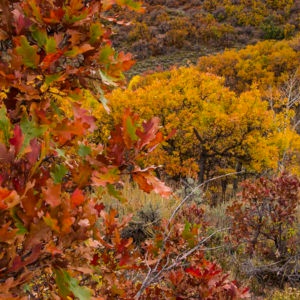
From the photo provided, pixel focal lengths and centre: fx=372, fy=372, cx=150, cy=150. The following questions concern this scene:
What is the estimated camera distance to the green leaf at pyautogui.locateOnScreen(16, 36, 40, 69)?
2.87 ft

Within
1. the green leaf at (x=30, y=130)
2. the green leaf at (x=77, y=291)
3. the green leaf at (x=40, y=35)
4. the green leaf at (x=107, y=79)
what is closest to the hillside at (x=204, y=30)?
the green leaf at (x=107, y=79)

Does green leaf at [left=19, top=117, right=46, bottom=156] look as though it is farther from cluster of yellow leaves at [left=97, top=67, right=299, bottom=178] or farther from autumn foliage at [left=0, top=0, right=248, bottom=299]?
cluster of yellow leaves at [left=97, top=67, right=299, bottom=178]

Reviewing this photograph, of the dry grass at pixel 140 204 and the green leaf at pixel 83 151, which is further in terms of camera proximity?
the dry grass at pixel 140 204

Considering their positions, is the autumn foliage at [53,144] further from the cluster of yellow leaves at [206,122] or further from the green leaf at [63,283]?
the cluster of yellow leaves at [206,122]

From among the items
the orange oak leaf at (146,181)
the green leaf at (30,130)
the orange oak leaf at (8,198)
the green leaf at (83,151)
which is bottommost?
the orange oak leaf at (146,181)

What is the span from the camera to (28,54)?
89cm

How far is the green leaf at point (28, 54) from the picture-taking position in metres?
0.87

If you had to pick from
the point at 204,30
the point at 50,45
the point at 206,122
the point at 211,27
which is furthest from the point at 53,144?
the point at 204,30

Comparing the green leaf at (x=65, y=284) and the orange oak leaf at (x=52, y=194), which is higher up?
the orange oak leaf at (x=52, y=194)

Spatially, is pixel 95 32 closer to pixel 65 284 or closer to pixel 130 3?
pixel 130 3

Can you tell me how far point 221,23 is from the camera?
4441 cm

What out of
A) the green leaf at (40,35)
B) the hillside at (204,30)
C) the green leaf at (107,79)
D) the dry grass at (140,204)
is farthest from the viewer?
the hillside at (204,30)

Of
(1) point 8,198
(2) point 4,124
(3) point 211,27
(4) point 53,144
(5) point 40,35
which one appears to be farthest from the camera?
(3) point 211,27

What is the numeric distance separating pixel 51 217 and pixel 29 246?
8 cm
